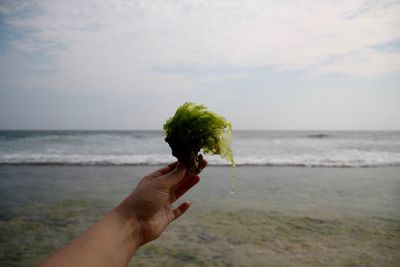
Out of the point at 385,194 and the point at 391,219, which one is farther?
the point at 385,194

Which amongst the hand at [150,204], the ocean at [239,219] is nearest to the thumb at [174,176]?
the hand at [150,204]

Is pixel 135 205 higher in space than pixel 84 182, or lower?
higher

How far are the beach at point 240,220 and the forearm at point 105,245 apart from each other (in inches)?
99.0

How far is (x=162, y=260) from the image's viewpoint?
5023 mm

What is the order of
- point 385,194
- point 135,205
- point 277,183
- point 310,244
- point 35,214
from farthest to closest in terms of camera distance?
point 277,183, point 385,194, point 35,214, point 310,244, point 135,205

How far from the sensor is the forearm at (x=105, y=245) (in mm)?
2064

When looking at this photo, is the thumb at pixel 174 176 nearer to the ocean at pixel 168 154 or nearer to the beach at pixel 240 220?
the beach at pixel 240 220

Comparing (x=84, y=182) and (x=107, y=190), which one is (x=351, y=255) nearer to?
(x=107, y=190)

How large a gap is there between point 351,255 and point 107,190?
6.97 meters

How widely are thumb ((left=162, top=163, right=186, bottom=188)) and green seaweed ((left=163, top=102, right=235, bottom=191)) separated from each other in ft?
0.34

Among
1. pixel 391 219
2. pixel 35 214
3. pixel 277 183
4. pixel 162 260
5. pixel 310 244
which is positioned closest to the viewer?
pixel 162 260

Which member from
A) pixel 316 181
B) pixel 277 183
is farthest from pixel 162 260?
pixel 316 181

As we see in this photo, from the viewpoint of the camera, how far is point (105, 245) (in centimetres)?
237

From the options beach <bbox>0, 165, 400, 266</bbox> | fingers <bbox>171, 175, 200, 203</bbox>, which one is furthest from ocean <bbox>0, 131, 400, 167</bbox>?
fingers <bbox>171, 175, 200, 203</bbox>
